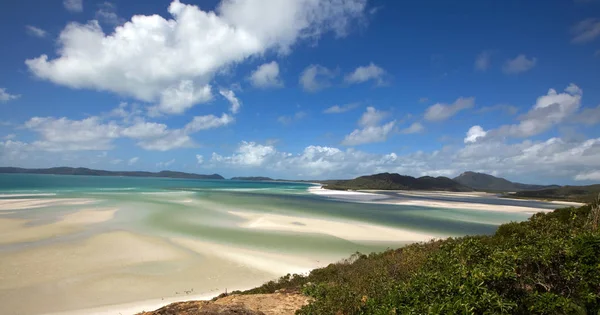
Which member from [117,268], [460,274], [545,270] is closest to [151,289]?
[117,268]

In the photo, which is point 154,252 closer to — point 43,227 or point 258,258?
point 258,258

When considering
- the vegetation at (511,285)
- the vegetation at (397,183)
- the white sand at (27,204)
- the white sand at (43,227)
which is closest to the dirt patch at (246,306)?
the vegetation at (511,285)

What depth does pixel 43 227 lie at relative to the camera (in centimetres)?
2505

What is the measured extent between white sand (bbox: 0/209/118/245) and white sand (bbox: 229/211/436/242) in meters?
14.5

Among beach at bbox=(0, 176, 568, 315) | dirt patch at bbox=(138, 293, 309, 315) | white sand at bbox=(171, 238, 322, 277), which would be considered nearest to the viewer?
dirt patch at bbox=(138, 293, 309, 315)

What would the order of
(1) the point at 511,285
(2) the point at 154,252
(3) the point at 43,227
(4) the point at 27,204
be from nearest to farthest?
(1) the point at 511,285
(2) the point at 154,252
(3) the point at 43,227
(4) the point at 27,204

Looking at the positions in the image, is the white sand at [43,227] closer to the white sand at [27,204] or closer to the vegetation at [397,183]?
the white sand at [27,204]

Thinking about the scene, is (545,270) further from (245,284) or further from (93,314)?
(93,314)

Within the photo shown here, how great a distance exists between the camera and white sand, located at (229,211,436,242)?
976 inches

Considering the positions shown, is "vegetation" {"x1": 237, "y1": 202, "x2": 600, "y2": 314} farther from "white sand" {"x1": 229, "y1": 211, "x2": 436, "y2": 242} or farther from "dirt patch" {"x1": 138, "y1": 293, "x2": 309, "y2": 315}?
"white sand" {"x1": 229, "y1": 211, "x2": 436, "y2": 242}

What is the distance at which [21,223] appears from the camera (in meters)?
26.8

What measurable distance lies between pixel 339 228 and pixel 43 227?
25983 millimetres

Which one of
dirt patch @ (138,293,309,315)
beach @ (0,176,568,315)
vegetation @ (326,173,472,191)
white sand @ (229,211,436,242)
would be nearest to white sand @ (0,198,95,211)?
beach @ (0,176,568,315)

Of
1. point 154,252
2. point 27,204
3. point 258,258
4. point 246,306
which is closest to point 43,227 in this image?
point 154,252
